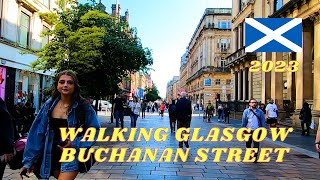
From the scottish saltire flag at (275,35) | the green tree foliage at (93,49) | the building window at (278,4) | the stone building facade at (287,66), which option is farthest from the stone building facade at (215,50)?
the scottish saltire flag at (275,35)

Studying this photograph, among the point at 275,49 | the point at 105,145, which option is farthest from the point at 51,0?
the point at 275,49

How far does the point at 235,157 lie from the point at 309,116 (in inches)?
348

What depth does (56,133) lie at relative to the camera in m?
3.60

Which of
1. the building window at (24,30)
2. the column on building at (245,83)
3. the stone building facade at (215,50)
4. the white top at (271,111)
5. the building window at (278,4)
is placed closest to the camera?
the white top at (271,111)

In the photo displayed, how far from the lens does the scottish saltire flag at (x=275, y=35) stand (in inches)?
185

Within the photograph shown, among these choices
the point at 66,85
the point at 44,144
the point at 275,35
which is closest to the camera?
the point at 44,144

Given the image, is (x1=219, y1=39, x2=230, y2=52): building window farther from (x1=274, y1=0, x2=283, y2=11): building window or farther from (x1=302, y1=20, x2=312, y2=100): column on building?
(x1=302, y1=20, x2=312, y2=100): column on building

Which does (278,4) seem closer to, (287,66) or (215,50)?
(287,66)

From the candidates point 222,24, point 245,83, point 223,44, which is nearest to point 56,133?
point 245,83

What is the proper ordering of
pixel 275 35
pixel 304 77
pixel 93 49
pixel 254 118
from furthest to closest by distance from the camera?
pixel 304 77 → pixel 93 49 → pixel 254 118 → pixel 275 35

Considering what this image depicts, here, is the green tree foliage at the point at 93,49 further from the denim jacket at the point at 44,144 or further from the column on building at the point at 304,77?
the denim jacket at the point at 44,144

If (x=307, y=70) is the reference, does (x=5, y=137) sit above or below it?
below

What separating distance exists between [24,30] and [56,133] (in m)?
22.5

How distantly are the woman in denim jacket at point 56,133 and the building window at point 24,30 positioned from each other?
21.5 m
